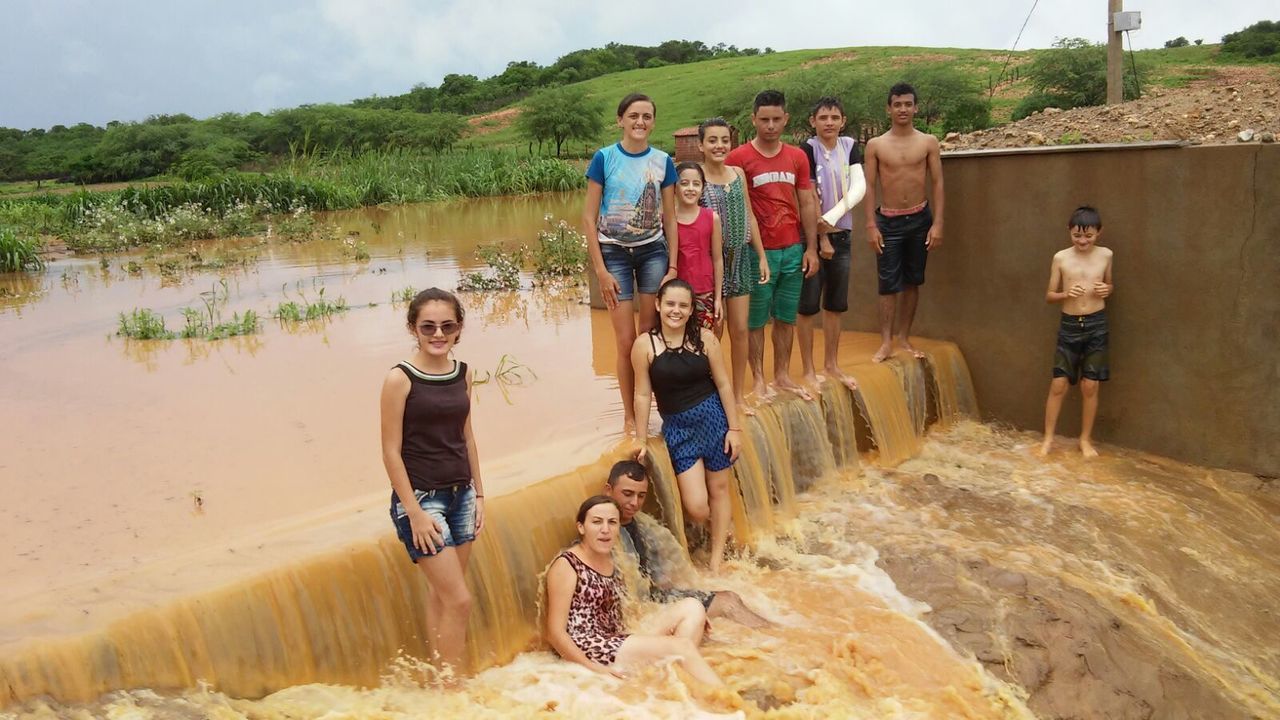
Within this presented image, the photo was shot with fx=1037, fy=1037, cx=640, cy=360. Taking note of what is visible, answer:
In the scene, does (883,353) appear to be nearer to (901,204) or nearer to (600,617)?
(901,204)

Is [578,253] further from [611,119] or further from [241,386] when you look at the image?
[611,119]

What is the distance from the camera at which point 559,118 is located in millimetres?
40500

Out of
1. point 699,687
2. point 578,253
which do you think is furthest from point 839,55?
point 699,687

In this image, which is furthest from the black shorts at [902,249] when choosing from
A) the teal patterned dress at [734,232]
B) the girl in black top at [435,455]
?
the girl in black top at [435,455]

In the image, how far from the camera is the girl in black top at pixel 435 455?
12.3ft

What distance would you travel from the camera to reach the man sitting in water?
4988mm

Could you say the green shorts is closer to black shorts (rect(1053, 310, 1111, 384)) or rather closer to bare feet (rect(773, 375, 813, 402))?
bare feet (rect(773, 375, 813, 402))

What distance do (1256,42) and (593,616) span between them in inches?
1601

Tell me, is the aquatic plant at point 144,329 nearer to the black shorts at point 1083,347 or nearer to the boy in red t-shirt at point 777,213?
the boy in red t-shirt at point 777,213

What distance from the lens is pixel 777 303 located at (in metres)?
6.58

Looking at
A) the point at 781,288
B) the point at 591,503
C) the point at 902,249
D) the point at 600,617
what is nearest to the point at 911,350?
the point at 902,249

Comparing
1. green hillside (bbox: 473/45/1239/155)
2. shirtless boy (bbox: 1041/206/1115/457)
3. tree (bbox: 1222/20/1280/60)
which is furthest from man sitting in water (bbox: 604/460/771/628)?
tree (bbox: 1222/20/1280/60)

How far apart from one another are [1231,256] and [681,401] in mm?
3952

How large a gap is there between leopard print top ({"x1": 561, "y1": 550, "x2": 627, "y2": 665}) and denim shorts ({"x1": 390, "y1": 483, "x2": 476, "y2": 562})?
67cm
